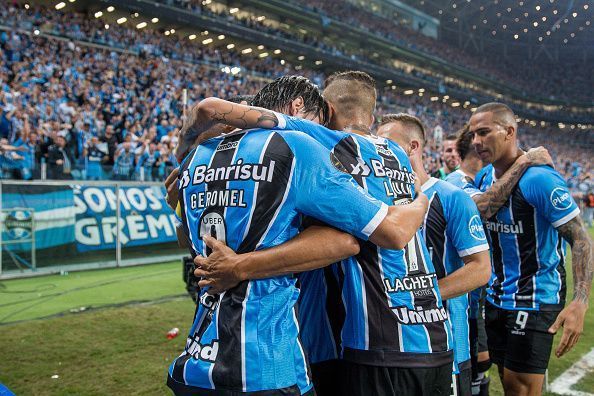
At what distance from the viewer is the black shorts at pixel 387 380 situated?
2.08 m

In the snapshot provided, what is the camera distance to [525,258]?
3.43m

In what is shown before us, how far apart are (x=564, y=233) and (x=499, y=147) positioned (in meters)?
0.74

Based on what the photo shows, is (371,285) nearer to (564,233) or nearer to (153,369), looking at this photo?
(564,233)

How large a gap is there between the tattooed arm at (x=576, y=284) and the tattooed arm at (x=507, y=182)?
1.34 ft

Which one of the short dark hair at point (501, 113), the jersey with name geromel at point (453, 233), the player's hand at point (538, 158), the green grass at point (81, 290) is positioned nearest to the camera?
the jersey with name geromel at point (453, 233)

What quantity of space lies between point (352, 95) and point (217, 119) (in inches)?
29.6

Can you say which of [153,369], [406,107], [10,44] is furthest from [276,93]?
[406,107]

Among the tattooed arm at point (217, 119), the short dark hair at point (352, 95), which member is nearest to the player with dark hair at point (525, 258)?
the short dark hair at point (352, 95)

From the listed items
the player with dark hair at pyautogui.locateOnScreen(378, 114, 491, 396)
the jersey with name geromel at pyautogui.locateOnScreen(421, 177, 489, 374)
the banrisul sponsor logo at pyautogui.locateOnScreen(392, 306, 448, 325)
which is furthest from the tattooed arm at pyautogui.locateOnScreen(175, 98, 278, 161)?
the jersey with name geromel at pyautogui.locateOnScreen(421, 177, 489, 374)

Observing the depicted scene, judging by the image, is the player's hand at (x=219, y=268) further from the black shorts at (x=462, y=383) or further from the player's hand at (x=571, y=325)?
the player's hand at (x=571, y=325)

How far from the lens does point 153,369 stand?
202 inches

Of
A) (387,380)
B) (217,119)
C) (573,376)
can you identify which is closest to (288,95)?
(217,119)

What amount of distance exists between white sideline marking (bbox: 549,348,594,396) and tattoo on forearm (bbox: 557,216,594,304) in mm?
2039

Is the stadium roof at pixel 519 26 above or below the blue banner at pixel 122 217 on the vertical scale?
above
